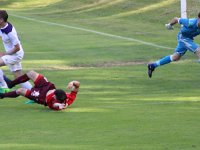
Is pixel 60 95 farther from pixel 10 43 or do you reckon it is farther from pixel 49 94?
pixel 10 43

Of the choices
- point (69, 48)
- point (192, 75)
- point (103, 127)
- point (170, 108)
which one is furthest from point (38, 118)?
point (69, 48)

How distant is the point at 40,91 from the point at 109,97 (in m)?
2.17

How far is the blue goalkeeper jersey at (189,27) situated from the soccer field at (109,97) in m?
1.08

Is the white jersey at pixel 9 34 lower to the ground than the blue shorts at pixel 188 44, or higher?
higher

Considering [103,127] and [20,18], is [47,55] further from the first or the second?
[20,18]

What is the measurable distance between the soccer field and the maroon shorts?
20 cm

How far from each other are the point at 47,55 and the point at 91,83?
8320 millimetres

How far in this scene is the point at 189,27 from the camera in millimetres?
17281

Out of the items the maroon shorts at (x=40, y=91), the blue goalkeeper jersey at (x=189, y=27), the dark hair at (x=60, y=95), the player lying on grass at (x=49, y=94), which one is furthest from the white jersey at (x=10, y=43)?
the blue goalkeeper jersey at (x=189, y=27)

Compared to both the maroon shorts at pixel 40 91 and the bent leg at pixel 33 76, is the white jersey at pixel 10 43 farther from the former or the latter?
the maroon shorts at pixel 40 91

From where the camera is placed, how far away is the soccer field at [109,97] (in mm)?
10453

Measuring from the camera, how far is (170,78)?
727 inches

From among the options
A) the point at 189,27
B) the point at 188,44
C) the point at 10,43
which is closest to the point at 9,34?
the point at 10,43

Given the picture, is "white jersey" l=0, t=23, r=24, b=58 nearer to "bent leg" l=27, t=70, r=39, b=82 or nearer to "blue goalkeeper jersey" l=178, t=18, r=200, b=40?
"bent leg" l=27, t=70, r=39, b=82
